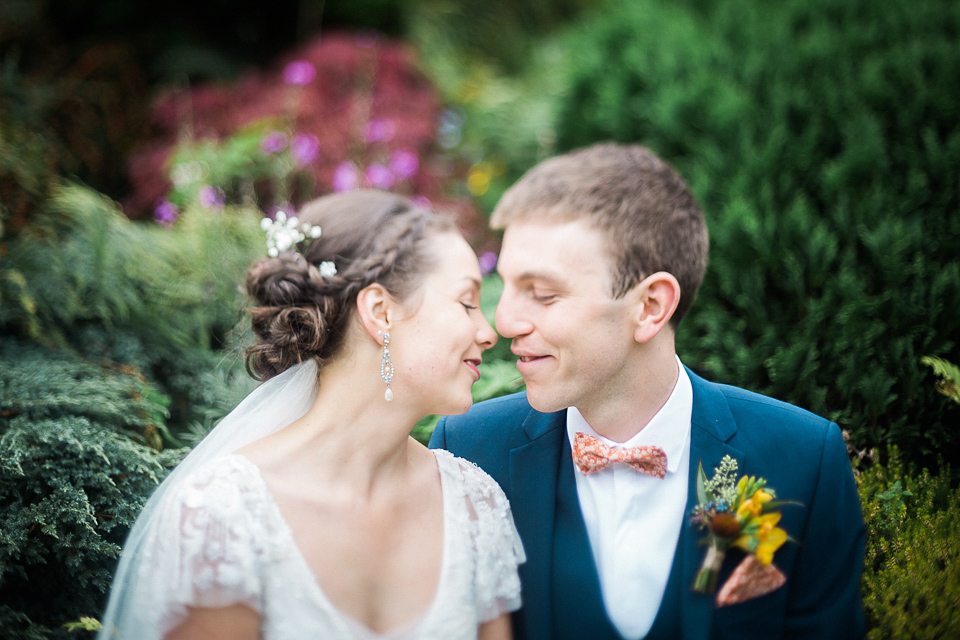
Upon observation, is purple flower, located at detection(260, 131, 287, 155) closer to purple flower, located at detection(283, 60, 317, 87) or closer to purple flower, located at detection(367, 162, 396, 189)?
purple flower, located at detection(367, 162, 396, 189)

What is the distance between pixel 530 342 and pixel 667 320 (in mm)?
520

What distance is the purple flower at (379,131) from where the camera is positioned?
5.49 m

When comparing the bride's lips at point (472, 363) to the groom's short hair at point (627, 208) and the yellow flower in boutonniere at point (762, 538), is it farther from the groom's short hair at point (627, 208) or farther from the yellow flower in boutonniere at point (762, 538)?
the yellow flower in boutonniere at point (762, 538)

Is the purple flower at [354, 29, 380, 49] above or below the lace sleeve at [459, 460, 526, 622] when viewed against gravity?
above

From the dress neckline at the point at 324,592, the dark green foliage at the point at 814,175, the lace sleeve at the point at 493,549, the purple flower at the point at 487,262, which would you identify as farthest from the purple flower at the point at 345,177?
the dress neckline at the point at 324,592

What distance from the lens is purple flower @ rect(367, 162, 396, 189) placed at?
5.29 m

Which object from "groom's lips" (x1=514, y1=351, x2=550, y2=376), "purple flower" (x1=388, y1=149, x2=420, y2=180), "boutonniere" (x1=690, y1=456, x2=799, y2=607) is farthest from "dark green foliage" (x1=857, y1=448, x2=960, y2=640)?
"purple flower" (x1=388, y1=149, x2=420, y2=180)

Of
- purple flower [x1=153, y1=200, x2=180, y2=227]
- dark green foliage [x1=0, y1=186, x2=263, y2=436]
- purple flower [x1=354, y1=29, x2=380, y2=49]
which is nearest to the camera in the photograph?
dark green foliage [x1=0, y1=186, x2=263, y2=436]

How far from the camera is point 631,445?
8.11 ft

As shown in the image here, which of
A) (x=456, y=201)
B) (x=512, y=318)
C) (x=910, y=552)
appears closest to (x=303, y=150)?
(x=456, y=201)

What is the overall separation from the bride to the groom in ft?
0.59

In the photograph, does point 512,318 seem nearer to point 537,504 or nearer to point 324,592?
point 537,504

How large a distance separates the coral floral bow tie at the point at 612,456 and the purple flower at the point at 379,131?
3.80m

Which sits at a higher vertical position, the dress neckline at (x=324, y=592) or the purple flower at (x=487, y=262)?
the purple flower at (x=487, y=262)
